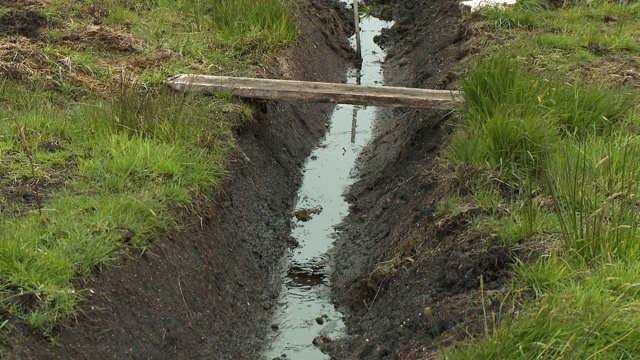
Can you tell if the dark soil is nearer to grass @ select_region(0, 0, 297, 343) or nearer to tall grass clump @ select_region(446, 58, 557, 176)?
grass @ select_region(0, 0, 297, 343)

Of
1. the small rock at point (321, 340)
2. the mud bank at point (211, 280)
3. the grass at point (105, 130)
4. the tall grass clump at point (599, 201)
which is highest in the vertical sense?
the tall grass clump at point (599, 201)

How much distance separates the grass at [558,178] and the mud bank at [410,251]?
212 millimetres

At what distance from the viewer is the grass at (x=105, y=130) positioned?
490cm

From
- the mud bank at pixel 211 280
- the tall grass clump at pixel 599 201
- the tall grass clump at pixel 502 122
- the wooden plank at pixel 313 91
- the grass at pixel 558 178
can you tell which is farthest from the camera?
A: the wooden plank at pixel 313 91

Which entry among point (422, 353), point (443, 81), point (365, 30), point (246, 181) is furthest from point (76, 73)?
point (365, 30)

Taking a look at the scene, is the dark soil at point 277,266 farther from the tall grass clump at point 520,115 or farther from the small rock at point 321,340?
the tall grass clump at point 520,115

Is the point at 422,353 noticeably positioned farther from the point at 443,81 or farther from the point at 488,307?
the point at 443,81

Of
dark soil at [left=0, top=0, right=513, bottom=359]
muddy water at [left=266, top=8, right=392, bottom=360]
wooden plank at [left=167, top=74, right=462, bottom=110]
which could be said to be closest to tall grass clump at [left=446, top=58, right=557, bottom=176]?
dark soil at [left=0, top=0, right=513, bottom=359]

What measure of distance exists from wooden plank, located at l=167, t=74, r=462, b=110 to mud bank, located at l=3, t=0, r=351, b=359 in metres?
0.34

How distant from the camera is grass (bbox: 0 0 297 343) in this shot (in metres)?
4.90

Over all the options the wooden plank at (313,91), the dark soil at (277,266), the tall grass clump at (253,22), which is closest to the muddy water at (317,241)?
the dark soil at (277,266)

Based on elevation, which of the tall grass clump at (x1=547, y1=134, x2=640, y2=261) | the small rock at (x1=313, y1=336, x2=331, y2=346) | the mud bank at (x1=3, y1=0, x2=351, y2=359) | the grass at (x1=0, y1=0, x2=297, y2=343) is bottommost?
the small rock at (x1=313, y1=336, x2=331, y2=346)

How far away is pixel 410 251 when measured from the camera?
19.5 ft

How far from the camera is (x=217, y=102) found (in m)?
7.53
